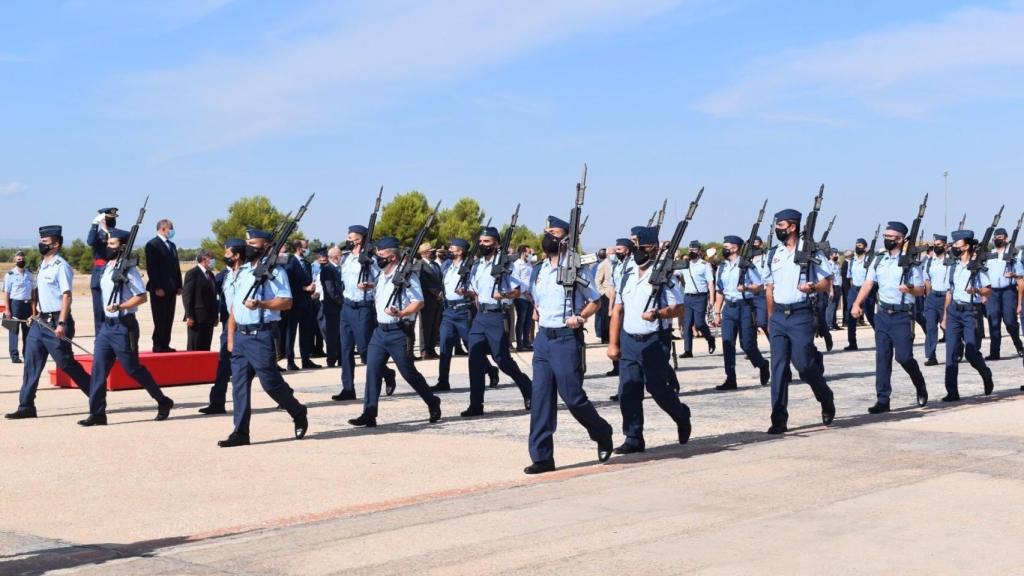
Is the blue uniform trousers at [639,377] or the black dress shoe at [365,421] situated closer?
the blue uniform trousers at [639,377]

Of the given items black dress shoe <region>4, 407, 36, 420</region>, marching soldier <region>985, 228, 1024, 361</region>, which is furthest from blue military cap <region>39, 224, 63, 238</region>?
marching soldier <region>985, 228, 1024, 361</region>

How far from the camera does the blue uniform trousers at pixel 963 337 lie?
48.5 ft

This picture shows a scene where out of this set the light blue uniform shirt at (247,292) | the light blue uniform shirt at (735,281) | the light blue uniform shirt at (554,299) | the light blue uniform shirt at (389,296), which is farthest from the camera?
the light blue uniform shirt at (735,281)

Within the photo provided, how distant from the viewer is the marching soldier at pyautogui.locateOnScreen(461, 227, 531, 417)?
13602 mm

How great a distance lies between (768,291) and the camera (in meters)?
12.5

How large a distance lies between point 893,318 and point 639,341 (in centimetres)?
405

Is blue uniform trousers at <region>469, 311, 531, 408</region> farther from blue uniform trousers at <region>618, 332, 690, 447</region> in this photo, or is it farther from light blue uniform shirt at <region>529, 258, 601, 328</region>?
light blue uniform shirt at <region>529, 258, 601, 328</region>

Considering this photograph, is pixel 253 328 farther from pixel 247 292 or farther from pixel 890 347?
pixel 890 347

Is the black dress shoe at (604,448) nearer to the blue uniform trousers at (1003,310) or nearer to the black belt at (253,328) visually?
the black belt at (253,328)

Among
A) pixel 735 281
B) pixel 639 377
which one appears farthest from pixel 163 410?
pixel 735 281

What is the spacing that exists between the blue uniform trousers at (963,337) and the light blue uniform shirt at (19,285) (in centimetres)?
1236

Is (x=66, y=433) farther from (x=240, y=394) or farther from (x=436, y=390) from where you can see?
(x=436, y=390)

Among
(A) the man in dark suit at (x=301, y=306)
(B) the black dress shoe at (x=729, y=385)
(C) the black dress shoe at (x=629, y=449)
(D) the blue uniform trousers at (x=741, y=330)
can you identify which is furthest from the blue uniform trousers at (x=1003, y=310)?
(C) the black dress shoe at (x=629, y=449)

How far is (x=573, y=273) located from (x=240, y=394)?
3310 millimetres
